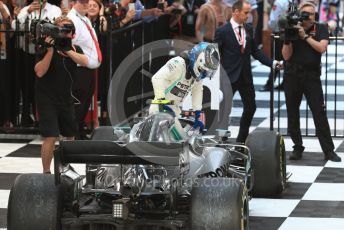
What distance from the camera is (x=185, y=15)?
59.7 ft

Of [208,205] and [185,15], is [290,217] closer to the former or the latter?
[208,205]

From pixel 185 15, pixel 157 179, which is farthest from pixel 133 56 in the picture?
pixel 157 179

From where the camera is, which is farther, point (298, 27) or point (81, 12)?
point (81, 12)

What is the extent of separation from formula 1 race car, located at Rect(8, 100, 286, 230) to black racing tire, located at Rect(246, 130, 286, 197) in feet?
5.34

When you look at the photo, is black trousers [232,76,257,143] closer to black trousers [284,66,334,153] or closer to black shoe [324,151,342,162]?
black trousers [284,66,334,153]

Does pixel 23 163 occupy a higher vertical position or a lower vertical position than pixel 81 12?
lower

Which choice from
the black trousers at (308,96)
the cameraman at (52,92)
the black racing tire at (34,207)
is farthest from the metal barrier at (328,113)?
the black racing tire at (34,207)

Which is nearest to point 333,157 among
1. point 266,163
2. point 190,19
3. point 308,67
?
point 308,67

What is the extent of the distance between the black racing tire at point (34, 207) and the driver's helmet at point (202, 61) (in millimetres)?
1943

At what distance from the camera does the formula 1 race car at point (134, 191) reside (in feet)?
24.0

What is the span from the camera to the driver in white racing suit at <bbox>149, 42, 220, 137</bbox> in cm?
894

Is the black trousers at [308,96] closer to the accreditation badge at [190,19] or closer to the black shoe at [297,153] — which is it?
the black shoe at [297,153]

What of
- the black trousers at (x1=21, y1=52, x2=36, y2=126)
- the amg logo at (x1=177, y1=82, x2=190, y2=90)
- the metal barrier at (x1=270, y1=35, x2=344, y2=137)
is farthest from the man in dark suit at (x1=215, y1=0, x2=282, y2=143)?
the amg logo at (x1=177, y1=82, x2=190, y2=90)

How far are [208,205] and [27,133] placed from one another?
674 cm
